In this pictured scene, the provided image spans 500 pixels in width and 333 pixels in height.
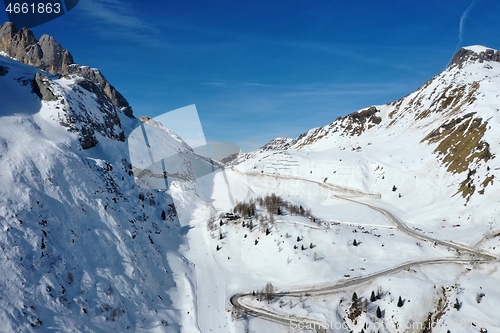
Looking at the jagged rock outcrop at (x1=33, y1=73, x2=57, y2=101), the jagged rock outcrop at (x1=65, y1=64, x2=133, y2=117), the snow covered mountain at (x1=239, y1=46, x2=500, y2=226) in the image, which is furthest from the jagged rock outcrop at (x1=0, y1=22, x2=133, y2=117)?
the snow covered mountain at (x1=239, y1=46, x2=500, y2=226)

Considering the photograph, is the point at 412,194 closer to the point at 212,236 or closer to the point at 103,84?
the point at 212,236

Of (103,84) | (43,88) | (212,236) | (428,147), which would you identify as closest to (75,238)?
(212,236)

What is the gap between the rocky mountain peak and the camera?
150 metres

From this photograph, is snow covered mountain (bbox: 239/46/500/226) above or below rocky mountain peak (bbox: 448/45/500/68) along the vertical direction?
below

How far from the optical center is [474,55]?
154m

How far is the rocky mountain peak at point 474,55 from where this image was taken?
493 ft

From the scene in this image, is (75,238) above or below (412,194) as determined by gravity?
below

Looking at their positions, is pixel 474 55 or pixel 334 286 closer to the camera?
pixel 334 286

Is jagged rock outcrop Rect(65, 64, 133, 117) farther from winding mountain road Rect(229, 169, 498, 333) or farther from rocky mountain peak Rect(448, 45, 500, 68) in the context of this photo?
rocky mountain peak Rect(448, 45, 500, 68)

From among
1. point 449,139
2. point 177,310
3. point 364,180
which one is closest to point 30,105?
point 177,310

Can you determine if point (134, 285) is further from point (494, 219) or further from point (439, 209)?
point (439, 209)

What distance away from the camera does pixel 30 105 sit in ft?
199

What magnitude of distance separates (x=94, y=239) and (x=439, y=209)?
197 feet

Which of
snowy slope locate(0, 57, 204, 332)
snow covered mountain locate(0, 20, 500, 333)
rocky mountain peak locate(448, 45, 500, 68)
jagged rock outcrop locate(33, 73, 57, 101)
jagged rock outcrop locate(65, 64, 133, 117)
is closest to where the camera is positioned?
snowy slope locate(0, 57, 204, 332)
